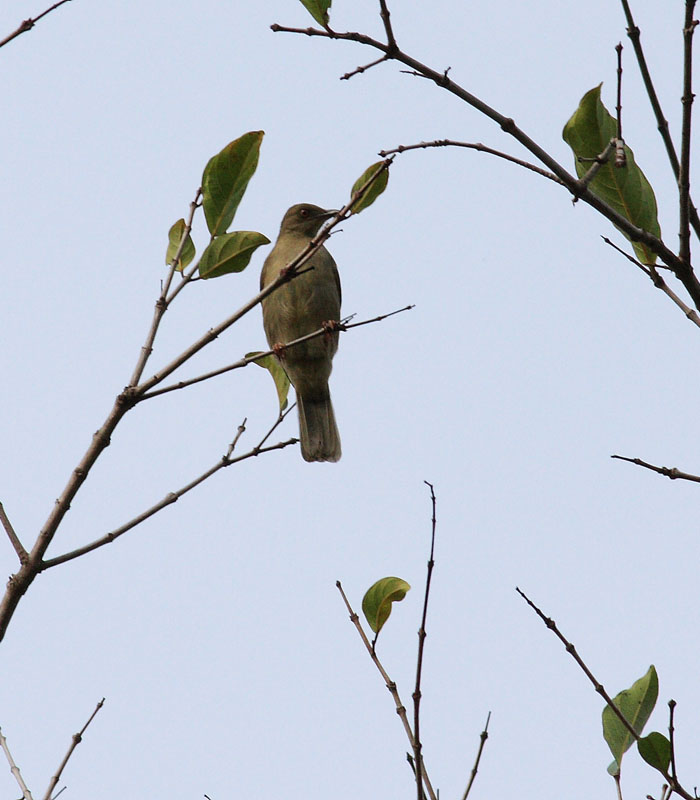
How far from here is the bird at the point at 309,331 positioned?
776cm

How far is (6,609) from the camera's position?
284 centimetres

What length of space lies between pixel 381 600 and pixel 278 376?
1.61 meters

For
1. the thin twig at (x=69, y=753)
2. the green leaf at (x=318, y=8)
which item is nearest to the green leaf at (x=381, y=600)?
the thin twig at (x=69, y=753)

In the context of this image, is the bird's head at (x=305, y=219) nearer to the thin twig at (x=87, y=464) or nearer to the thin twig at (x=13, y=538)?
the thin twig at (x=87, y=464)

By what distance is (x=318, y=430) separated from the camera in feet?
26.9

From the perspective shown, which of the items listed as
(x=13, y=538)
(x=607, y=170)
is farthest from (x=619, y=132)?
(x=13, y=538)

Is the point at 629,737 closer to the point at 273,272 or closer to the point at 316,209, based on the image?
the point at 273,272

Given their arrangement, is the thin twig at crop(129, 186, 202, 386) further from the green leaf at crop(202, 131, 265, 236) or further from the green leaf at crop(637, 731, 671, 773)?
the green leaf at crop(637, 731, 671, 773)

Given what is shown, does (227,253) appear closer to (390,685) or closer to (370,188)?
(370,188)

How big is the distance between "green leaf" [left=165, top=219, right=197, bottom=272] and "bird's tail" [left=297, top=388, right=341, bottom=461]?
13.1 feet

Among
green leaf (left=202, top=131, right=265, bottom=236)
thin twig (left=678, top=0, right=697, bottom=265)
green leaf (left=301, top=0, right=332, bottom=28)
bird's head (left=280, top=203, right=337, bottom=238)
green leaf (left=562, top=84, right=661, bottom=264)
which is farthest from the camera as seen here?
bird's head (left=280, top=203, right=337, bottom=238)

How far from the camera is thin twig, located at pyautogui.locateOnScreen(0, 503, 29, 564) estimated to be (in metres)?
2.98

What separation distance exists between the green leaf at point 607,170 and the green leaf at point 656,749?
168cm

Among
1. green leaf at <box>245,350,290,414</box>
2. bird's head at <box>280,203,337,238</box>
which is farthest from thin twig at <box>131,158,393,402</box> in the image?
bird's head at <box>280,203,337,238</box>
